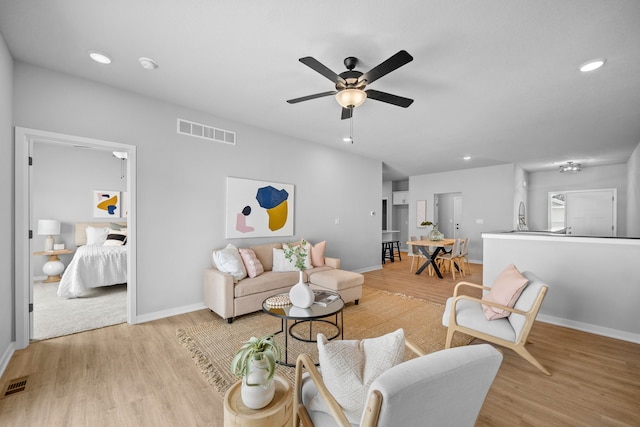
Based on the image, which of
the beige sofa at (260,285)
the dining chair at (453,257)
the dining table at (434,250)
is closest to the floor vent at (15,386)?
the beige sofa at (260,285)

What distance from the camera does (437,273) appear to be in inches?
235

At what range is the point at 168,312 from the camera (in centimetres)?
350

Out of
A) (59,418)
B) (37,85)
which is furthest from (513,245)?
(37,85)

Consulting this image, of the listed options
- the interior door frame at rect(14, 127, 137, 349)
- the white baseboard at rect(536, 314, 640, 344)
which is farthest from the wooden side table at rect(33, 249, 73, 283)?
the white baseboard at rect(536, 314, 640, 344)

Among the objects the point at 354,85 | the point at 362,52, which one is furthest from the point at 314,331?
the point at 362,52

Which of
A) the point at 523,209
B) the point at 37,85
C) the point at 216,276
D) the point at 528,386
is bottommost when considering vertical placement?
the point at 528,386

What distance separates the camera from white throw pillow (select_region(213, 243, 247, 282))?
11.5ft

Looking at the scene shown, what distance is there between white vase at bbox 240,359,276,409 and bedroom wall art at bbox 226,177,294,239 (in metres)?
3.01

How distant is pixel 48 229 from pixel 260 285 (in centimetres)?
463

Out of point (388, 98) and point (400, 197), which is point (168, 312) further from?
point (400, 197)

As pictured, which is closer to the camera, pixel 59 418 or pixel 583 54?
pixel 59 418

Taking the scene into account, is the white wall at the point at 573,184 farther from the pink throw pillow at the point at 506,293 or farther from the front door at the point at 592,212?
the pink throw pillow at the point at 506,293

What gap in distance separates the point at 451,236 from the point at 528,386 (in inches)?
279

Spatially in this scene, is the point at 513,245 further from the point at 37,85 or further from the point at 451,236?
the point at 37,85
